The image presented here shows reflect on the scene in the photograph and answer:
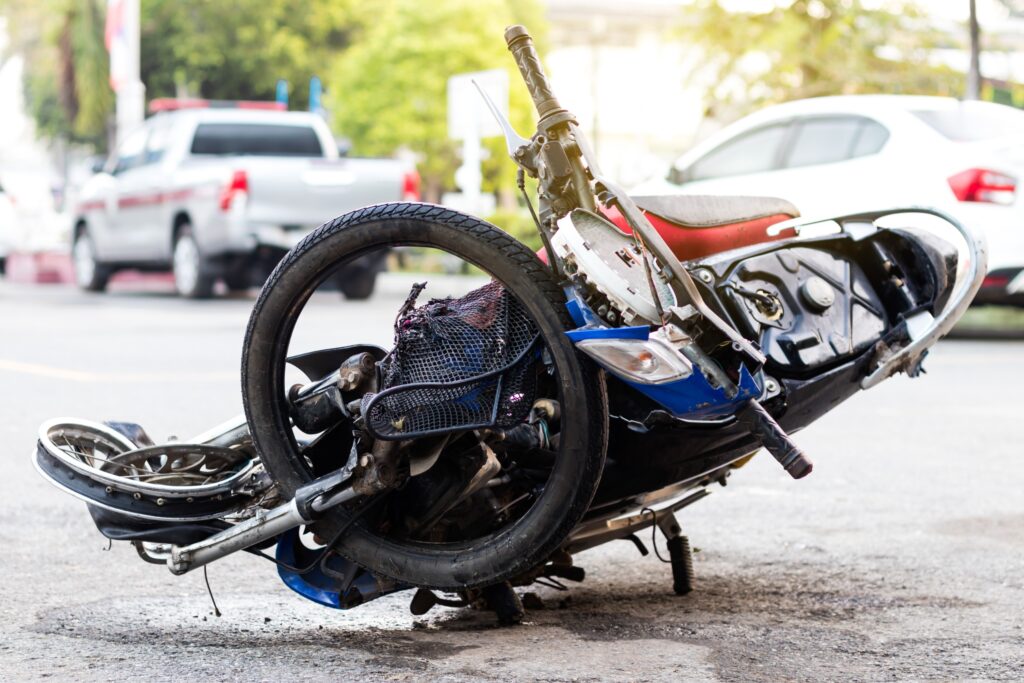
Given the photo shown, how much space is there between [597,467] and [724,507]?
2202mm

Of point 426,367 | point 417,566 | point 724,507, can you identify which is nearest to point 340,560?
point 417,566

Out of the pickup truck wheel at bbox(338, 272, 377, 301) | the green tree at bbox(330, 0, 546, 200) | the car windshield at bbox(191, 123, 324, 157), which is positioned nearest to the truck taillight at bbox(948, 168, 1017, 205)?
the pickup truck wheel at bbox(338, 272, 377, 301)

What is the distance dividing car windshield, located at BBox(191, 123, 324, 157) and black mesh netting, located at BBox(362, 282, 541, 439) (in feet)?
47.2

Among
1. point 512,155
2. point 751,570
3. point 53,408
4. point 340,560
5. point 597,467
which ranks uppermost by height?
point 512,155

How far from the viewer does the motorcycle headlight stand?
3.03 m

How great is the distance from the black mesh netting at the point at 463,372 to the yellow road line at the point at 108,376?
18.5 feet

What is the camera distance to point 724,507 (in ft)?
17.3

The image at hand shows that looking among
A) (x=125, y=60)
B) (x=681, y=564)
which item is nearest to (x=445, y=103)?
(x=125, y=60)

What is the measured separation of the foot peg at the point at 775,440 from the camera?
3.06 metres

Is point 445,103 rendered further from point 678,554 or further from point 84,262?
point 678,554

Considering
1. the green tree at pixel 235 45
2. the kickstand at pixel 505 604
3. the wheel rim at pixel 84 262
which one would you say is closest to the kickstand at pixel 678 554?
the kickstand at pixel 505 604

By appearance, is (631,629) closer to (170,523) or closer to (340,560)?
(340,560)

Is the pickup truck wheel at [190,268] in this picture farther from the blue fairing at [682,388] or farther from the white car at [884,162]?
the blue fairing at [682,388]

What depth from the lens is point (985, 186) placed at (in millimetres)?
10961
